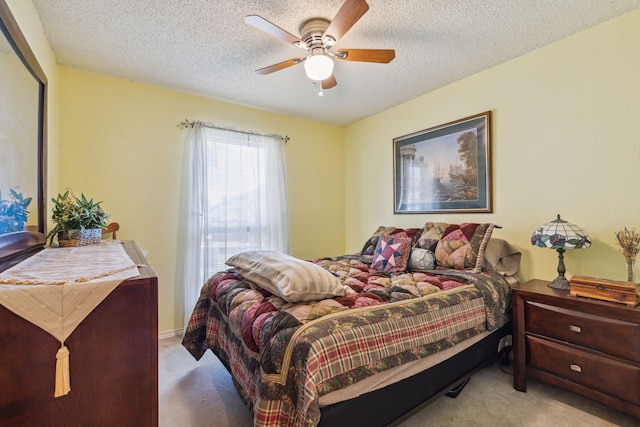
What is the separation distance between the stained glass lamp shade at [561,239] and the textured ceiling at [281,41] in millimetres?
1401

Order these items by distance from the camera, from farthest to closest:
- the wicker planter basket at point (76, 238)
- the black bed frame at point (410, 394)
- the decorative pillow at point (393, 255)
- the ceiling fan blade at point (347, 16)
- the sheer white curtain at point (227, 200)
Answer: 1. the sheer white curtain at point (227, 200)
2. the decorative pillow at point (393, 255)
3. the wicker planter basket at point (76, 238)
4. the ceiling fan blade at point (347, 16)
5. the black bed frame at point (410, 394)

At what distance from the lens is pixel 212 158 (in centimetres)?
311

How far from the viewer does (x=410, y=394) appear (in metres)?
1.51

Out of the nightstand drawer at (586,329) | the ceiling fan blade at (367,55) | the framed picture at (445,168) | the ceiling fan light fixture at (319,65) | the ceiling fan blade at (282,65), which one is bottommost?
the nightstand drawer at (586,329)

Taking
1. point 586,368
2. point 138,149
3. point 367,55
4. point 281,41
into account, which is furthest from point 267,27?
point 586,368

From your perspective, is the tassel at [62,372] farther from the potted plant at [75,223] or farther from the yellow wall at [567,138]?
the yellow wall at [567,138]

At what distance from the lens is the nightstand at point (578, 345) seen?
158 cm

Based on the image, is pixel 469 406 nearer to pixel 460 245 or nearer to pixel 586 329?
pixel 586 329

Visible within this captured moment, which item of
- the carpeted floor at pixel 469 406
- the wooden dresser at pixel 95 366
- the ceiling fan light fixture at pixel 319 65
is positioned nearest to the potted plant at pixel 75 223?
the carpeted floor at pixel 469 406

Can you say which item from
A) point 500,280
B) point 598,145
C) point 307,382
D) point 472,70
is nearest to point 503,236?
point 500,280

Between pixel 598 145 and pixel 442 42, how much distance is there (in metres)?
1.33

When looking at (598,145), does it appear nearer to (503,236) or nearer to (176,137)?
(503,236)

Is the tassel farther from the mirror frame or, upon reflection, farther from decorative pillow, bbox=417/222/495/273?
decorative pillow, bbox=417/222/495/273

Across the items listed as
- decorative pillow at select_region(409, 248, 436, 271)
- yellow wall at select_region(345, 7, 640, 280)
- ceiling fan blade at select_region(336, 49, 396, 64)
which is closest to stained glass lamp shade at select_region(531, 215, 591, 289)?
yellow wall at select_region(345, 7, 640, 280)
